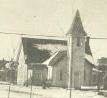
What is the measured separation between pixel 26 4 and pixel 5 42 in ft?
1.25

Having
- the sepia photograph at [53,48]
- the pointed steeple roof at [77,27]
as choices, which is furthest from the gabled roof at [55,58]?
the pointed steeple roof at [77,27]

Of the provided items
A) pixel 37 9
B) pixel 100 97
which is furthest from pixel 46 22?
A: pixel 100 97

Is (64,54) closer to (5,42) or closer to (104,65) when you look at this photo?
(104,65)

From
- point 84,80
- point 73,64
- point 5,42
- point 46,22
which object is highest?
point 46,22

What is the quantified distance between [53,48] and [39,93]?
41 cm

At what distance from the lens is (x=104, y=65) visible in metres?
2.25

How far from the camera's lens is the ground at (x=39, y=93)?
2.16 metres

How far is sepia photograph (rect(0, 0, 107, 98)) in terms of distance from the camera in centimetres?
218

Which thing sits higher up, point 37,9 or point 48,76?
point 37,9

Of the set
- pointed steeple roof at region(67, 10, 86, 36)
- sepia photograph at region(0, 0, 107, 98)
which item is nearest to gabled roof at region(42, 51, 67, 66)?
sepia photograph at region(0, 0, 107, 98)

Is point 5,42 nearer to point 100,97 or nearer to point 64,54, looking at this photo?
point 64,54

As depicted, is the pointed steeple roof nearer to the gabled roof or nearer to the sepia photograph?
the sepia photograph

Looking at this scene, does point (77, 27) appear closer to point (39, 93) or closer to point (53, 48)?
point (53, 48)

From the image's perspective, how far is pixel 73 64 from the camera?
2.19 m
